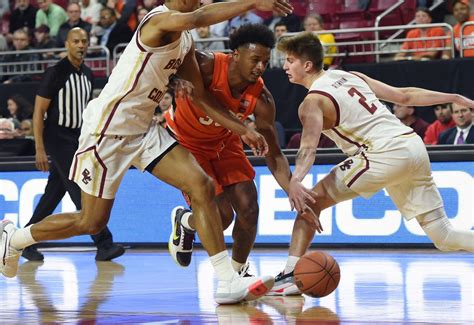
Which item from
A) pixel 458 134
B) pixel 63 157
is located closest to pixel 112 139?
pixel 63 157

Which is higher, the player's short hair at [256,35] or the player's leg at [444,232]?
the player's short hair at [256,35]

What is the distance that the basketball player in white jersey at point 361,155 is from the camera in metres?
7.03

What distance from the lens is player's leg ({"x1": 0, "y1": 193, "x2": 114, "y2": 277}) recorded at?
6.90m

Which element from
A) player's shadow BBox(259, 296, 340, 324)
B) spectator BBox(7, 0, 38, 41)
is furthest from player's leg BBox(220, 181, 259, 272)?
spectator BBox(7, 0, 38, 41)

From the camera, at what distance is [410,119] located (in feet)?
41.2

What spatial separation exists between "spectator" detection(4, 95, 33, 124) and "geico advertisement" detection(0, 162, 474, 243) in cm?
263

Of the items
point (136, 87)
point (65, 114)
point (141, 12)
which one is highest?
point (136, 87)

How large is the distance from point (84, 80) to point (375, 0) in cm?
627

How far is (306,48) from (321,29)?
7037 millimetres

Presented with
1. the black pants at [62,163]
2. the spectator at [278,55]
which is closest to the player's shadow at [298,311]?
the black pants at [62,163]

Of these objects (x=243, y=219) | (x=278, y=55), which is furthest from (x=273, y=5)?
(x=278, y=55)

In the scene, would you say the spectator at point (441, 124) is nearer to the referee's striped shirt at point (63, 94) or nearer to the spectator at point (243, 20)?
the spectator at point (243, 20)

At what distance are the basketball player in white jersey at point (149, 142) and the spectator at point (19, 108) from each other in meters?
8.07

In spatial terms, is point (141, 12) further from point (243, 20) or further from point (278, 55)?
point (278, 55)
